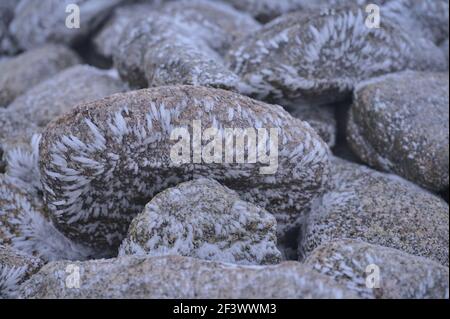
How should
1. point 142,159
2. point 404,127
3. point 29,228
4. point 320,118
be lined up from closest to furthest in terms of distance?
1. point 142,159
2. point 29,228
3. point 404,127
4. point 320,118

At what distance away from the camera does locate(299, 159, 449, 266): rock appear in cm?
229

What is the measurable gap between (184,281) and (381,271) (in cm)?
57

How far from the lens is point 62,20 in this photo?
3.61m

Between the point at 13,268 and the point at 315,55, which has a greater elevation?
the point at 315,55

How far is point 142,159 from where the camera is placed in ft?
6.84

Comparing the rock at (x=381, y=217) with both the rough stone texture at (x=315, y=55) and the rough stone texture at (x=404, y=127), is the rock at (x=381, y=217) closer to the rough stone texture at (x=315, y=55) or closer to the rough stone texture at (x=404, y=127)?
the rough stone texture at (x=404, y=127)

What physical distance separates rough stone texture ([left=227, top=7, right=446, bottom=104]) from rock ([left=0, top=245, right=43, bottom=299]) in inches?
44.2

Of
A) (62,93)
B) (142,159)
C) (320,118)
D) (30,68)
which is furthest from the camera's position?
(30,68)

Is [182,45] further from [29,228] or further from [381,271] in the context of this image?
[381,271]

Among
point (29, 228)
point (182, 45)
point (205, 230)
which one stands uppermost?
point (182, 45)

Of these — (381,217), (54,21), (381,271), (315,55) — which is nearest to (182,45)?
(315,55)

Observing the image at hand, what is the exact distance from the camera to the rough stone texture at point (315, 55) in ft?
8.67

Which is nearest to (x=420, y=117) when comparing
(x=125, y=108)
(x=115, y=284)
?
(x=125, y=108)
